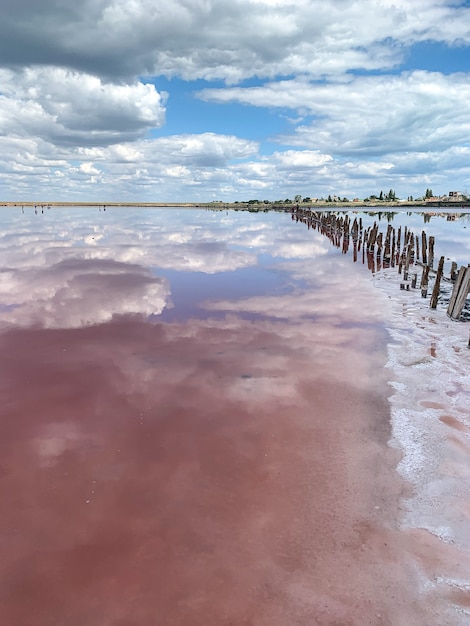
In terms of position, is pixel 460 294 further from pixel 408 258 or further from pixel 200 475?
pixel 200 475

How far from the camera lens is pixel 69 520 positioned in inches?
219

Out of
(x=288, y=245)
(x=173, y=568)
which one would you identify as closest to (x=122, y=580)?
(x=173, y=568)

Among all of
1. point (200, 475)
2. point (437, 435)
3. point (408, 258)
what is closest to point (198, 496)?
point (200, 475)

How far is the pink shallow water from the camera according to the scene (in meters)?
4.52

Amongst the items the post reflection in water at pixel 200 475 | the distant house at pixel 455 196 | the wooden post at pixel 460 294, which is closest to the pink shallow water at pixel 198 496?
the post reflection in water at pixel 200 475

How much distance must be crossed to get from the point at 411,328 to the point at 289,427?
25.1ft

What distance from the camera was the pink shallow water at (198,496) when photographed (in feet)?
14.8

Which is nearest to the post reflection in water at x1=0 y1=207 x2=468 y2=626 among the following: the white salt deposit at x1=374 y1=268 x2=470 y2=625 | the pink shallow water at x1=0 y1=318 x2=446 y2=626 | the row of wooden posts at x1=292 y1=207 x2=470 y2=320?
the pink shallow water at x1=0 y1=318 x2=446 y2=626

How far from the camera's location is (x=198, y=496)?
6.04m

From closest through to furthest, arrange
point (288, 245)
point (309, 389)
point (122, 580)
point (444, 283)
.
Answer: point (122, 580) < point (309, 389) < point (444, 283) < point (288, 245)

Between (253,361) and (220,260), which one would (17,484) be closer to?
(253,361)

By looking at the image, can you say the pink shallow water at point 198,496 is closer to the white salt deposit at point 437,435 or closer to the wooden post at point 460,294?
the white salt deposit at point 437,435

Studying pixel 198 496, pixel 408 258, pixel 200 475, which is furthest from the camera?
pixel 408 258

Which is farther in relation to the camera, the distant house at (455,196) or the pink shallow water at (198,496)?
the distant house at (455,196)
